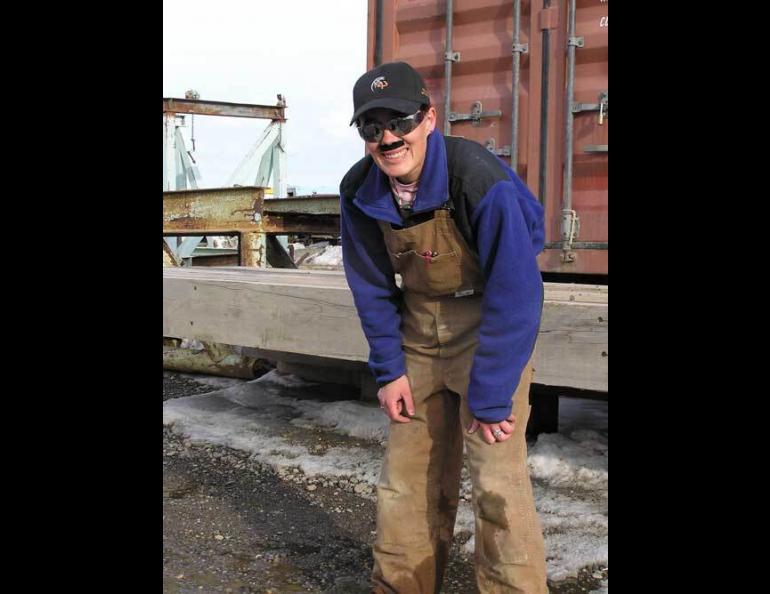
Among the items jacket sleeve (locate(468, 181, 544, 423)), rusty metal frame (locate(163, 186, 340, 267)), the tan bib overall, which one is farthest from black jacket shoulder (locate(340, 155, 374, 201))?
rusty metal frame (locate(163, 186, 340, 267))

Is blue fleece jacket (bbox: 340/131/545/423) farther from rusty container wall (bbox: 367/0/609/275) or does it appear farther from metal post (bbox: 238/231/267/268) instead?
metal post (bbox: 238/231/267/268)

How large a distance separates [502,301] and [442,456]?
612 millimetres

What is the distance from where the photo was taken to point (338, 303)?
156 inches

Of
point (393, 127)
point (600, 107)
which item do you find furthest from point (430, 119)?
point (600, 107)

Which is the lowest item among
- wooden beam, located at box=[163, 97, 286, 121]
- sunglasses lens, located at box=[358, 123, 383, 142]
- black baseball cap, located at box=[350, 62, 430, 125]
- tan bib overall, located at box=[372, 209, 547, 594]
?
tan bib overall, located at box=[372, 209, 547, 594]

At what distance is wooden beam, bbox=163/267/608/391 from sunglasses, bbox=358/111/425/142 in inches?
57.9

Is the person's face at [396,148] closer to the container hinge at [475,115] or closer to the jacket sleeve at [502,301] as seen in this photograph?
the jacket sleeve at [502,301]

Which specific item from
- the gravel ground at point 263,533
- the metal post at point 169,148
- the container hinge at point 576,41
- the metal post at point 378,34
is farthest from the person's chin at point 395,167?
the metal post at point 169,148

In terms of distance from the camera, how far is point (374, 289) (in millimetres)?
2436

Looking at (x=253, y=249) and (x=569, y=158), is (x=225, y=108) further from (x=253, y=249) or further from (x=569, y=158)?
(x=569, y=158)

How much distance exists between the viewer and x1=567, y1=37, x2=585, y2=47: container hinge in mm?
4734
